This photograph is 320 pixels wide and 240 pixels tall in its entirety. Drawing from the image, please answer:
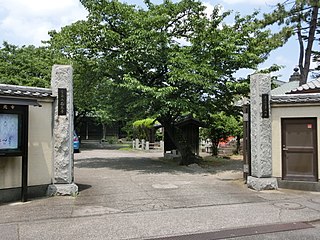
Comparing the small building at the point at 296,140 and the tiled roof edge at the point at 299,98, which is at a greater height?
the tiled roof edge at the point at 299,98

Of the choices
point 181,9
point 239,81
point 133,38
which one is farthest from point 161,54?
point 239,81

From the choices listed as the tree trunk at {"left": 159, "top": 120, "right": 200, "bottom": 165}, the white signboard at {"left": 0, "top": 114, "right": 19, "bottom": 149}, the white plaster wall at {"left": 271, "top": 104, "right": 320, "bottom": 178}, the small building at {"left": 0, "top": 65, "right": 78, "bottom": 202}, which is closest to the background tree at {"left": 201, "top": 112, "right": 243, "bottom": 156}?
the tree trunk at {"left": 159, "top": 120, "right": 200, "bottom": 165}

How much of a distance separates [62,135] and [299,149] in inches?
254

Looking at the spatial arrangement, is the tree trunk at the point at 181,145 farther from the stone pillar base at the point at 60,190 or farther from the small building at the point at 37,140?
the stone pillar base at the point at 60,190

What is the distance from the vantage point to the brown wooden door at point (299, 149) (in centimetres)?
872

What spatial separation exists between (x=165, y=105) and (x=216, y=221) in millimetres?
6452

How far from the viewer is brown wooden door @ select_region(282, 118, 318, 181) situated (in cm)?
872

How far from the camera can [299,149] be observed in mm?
8859

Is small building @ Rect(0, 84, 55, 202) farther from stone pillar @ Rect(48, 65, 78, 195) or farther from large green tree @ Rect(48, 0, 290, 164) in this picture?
large green tree @ Rect(48, 0, 290, 164)

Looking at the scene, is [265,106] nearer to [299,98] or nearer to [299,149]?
[299,98]

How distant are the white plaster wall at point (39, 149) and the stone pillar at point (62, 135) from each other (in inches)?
5.6

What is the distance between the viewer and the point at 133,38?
1133cm

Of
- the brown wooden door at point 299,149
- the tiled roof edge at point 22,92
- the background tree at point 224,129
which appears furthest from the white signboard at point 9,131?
the background tree at point 224,129

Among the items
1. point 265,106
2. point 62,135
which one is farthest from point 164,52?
point 62,135
